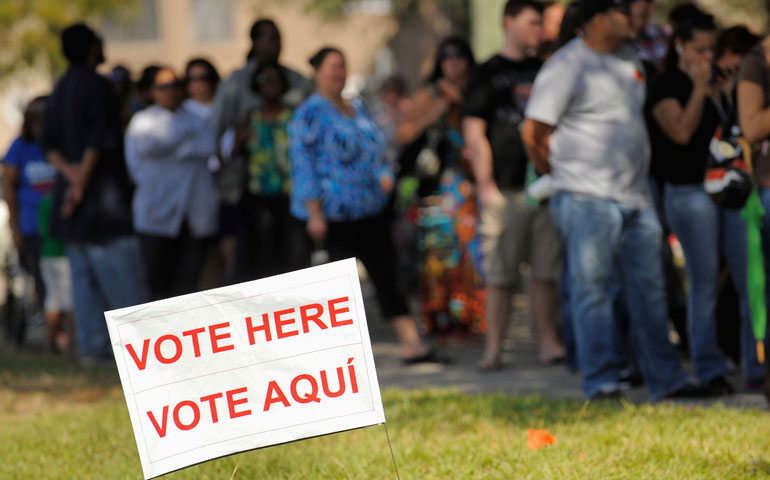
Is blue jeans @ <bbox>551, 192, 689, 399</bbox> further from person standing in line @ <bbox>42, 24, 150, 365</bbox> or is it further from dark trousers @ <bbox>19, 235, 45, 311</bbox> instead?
dark trousers @ <bbox>19, 235, 45, 311</bbox>

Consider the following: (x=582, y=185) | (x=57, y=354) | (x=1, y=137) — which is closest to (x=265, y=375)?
(x=582, y=185)

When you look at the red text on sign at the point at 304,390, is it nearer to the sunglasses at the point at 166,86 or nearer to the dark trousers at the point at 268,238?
the dark trousers at the point at 268,238

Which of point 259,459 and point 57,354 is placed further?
point 57,354

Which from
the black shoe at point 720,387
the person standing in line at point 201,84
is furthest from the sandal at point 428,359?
the person standing in line at point 201,84

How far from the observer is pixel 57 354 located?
10844 millimetres

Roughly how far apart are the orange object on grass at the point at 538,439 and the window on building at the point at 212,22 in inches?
1577

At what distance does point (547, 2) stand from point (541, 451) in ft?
13.3

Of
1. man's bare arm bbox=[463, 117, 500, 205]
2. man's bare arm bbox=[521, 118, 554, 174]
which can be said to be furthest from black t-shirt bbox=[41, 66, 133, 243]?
man's bare arm bbox=[521, 118, 554, 174]

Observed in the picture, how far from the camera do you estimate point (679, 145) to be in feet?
23.7

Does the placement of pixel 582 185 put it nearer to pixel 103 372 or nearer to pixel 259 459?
pixel 259 459

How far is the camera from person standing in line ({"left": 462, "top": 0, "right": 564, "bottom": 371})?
8672 millimetres

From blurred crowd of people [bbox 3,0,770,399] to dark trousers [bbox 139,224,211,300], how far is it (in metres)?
0.02

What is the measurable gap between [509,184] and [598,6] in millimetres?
2021

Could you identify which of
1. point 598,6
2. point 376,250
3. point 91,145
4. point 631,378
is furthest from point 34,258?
point 598,6
